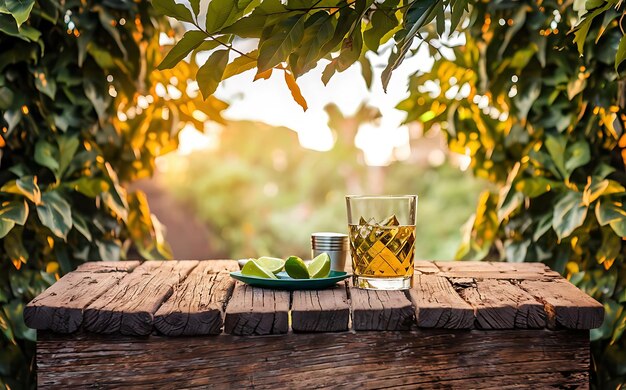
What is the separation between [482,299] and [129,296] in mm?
607

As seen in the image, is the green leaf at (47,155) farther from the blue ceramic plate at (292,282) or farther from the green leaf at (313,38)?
the green leaf at (313,38)

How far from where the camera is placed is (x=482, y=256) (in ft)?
6.98

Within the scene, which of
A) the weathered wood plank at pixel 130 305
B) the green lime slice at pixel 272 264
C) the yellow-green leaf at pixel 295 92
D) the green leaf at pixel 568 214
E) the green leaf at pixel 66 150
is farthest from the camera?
the green leaf at pixel 66 150

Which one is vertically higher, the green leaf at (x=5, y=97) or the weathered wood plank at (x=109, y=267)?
the green leaf at (x=5, y=97)

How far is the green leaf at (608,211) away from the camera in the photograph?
1666mm

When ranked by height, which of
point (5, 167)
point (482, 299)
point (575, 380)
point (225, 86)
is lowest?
point (575, 380)

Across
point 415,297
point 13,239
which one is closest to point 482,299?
point 415,297

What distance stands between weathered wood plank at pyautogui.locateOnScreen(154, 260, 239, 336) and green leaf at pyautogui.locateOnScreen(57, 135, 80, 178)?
2.17 ft

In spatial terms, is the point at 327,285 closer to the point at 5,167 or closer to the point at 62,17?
the point at 5,167

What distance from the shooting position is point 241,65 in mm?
894

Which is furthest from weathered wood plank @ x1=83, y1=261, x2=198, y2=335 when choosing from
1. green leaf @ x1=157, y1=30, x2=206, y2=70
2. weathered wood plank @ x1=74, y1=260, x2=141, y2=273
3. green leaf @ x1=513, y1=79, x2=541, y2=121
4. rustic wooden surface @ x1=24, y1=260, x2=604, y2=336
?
green leaf @ x1=513, y1=79, x2=541, y2=121

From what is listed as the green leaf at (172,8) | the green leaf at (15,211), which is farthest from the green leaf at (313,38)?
the green leaf at (15,211)

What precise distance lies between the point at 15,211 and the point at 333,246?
79 cm

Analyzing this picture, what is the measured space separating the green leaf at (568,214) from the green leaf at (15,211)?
130 centimetres
